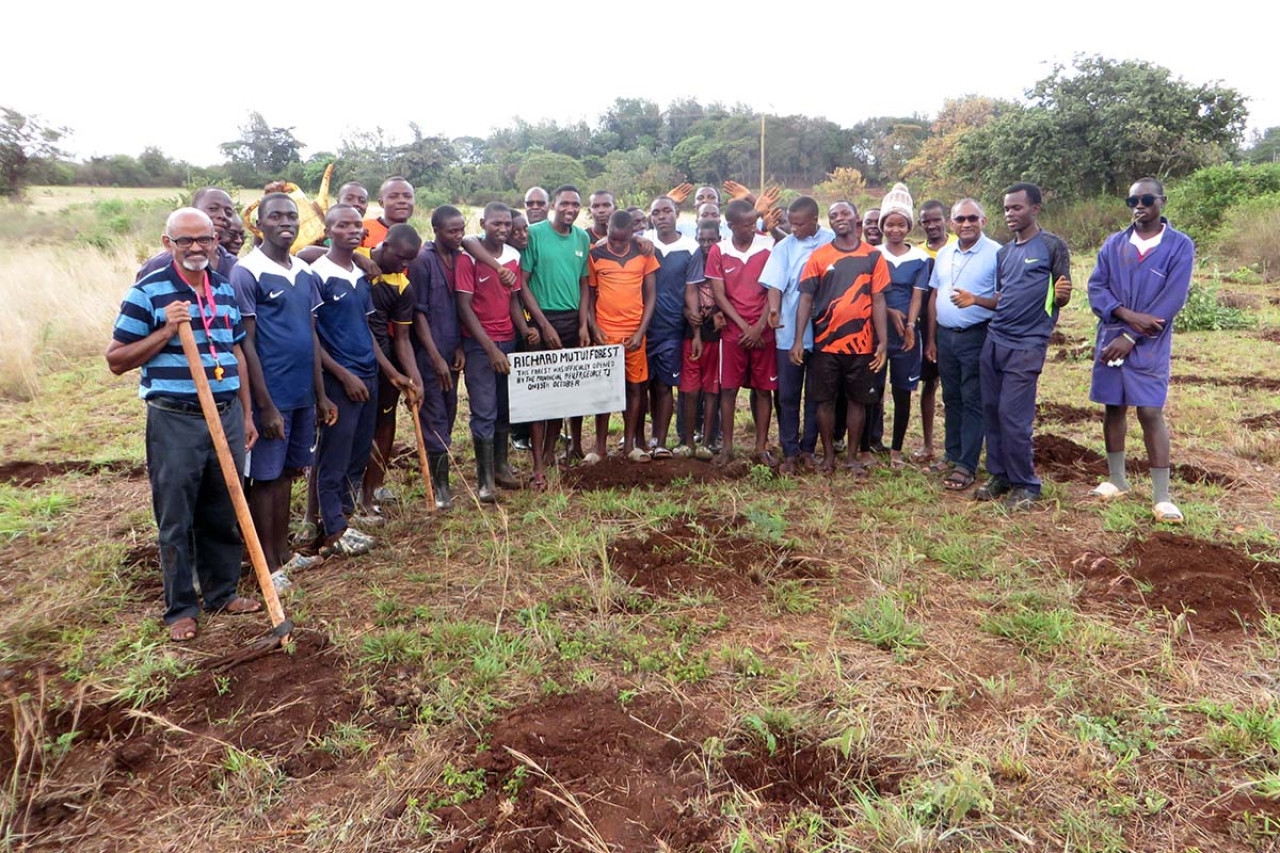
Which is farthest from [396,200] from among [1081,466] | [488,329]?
[1081,466]

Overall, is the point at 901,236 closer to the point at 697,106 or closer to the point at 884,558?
the point at 884,558

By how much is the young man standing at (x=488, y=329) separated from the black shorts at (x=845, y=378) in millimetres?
2002

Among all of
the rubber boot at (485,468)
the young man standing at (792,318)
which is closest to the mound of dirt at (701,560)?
the rubber boot at (485,468)

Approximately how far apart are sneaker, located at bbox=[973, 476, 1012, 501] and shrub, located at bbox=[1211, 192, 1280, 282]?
12730mm

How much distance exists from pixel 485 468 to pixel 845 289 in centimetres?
272

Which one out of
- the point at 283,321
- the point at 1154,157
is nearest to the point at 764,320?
the point at 283,321

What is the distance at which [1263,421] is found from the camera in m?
6.28

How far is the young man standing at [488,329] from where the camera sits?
4824 mm

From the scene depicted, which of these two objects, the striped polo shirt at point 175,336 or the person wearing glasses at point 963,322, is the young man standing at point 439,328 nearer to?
the striped polo shirt at point 175,336

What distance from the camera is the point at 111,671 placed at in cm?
305

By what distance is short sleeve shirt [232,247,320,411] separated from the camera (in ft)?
11.9

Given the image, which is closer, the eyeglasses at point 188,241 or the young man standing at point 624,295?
the eyeglasses at point 188,241

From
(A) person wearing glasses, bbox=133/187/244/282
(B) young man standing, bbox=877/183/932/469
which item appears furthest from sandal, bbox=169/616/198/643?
(B) young man standing, bbox=877/183/932/469

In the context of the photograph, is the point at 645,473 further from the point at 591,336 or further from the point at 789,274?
the point at 789,274
